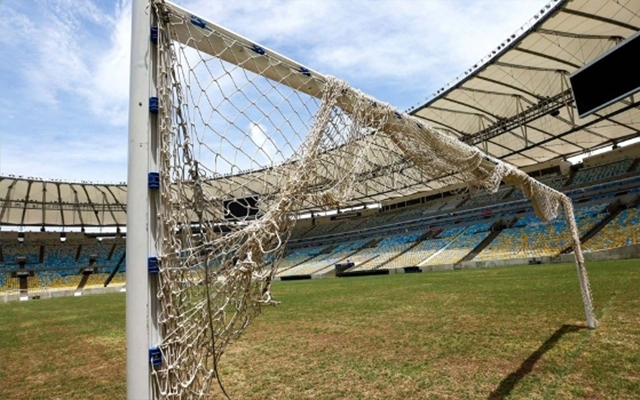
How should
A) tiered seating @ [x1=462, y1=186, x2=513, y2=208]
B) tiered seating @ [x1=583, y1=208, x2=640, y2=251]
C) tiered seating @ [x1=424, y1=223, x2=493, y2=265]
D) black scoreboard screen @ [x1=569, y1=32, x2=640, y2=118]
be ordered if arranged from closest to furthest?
1. black scoreboard screen @ [x1=569, y1=32, x2=640, y2=118]
2. tiered seating @ [x1=583, y1=208, x2=640, y2=251]
3. tiered seating @ [x1=424, y1=223, x2=493, y2=265]
4. tiered seating @ [x1=462, y1=186, x2=513, y2=208]

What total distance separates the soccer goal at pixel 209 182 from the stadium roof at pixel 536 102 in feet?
2.40

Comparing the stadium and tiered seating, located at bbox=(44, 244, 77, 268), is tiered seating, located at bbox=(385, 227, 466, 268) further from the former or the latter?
tiered seating, located at bbox=(44, 244, 77, 268)

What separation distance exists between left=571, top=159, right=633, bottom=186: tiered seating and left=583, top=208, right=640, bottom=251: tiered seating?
4.10 meters

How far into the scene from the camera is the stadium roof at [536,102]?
497 inches

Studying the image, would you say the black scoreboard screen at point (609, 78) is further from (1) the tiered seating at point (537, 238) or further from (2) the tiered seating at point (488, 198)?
(2) the tiered seating at point (488, 198)

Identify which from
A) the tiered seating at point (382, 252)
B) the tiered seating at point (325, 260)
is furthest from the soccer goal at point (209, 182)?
the tiered seating at point (325, 260)

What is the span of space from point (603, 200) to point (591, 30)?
557 inches

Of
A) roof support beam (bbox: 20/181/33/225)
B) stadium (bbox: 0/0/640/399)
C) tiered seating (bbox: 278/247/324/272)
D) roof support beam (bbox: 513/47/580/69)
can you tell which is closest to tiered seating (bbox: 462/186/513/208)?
tiered seating (bbox: 278/247/324/272)

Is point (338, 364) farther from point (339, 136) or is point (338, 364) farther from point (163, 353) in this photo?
point (163, 353)

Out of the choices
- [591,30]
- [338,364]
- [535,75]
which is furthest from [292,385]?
[535,75]

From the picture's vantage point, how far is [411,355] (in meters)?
4.89

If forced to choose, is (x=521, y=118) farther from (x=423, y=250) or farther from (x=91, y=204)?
(x=91, y=204)

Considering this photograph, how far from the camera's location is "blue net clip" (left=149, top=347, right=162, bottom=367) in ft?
5.56

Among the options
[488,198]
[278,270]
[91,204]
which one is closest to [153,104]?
[278,270]
